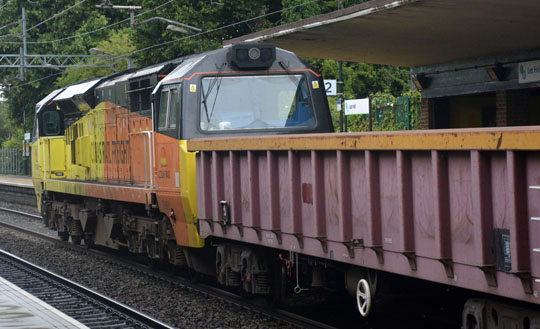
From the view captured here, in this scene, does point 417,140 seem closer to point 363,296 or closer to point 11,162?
point 363,296

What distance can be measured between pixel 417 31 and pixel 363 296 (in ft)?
26.6

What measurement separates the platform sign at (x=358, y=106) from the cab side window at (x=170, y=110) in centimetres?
960

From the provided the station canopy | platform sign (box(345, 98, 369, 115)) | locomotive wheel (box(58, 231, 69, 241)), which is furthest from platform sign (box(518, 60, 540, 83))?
locomotive wheel (box(58, 231, 69, 241))

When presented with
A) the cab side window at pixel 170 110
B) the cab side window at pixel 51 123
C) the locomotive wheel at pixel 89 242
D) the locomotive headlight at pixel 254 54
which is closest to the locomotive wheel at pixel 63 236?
the locomotive wheel at pixel 89 242

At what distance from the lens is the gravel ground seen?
35.3 ft

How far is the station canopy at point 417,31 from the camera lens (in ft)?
41.8

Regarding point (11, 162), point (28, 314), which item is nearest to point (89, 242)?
point (28, 314)

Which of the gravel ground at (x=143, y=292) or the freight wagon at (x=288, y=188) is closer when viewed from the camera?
the freight wagon at (x=288, y=188)

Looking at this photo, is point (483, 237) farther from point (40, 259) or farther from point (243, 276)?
point (40, 259)

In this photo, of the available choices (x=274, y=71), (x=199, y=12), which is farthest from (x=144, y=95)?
(x=199, y=12)

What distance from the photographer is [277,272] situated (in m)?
10.9

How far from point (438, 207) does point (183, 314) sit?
5774 mm

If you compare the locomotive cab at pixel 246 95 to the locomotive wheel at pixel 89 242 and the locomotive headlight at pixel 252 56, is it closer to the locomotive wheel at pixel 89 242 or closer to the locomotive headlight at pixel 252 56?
the locomotive headlight at pixel 252 56

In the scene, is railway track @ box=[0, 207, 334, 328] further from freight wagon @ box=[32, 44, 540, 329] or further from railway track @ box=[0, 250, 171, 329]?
railway track @ box=[0, 250, 171, 329]
